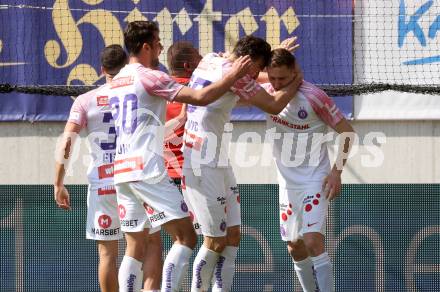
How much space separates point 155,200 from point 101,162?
122 cm

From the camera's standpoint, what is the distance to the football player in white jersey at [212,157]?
693cm

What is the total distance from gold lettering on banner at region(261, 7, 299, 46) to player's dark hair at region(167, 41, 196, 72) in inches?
175

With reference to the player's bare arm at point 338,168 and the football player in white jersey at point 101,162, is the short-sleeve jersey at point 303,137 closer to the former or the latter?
the player's bare arm at point 338,168

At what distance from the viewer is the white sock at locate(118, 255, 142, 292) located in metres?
6.86

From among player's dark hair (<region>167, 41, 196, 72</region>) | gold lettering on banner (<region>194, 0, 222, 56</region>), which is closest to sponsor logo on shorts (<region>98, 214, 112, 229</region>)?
player's dark hair (<region>167, 41, 196, 72</region>)

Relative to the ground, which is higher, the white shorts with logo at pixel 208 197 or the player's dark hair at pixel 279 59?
the player's dark hair at pixel 279 59

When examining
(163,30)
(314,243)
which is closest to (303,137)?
(314,243)

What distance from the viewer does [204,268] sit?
23.1 ft

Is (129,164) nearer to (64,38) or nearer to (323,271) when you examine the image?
(323,271)

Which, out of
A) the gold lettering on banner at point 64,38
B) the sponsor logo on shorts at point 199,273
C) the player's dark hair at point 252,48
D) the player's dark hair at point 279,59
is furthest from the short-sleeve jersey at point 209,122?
the gold lettering on banner at point 64,38

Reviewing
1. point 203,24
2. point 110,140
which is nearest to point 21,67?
point 203,24

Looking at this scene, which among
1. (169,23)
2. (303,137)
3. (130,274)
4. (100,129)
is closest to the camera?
(130,274)

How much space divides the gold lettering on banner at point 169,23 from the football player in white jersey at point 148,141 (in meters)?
5.52

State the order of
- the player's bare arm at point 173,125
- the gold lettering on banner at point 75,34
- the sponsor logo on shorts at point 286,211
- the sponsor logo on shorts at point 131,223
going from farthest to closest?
the gold lettering on banner at point 75,34 → the player's bare arm at point 173,125 → the sponsor logo on shorts at point 286,211 → the sponsor logo on shorts at point 131,223
